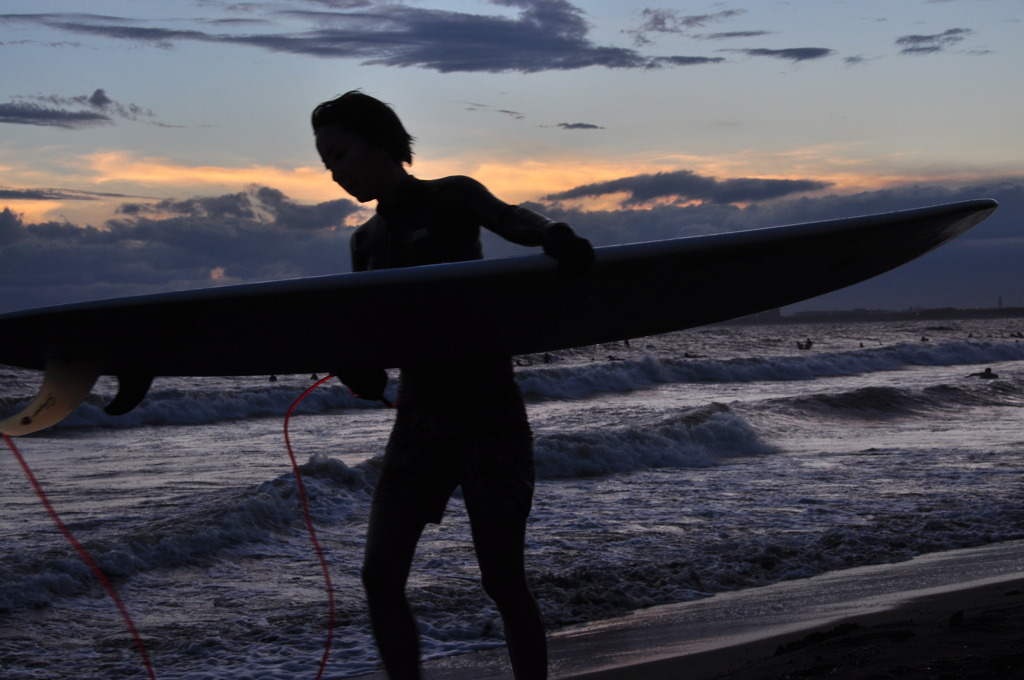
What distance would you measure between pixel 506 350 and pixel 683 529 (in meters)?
4.14

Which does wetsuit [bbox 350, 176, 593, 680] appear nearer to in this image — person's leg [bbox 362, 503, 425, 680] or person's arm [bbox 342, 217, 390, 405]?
person's leg [bbox 362, 503, 425, 680]

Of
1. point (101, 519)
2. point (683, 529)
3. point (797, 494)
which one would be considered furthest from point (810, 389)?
point (101, 519)

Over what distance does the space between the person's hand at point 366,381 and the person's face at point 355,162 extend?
0.55 metres

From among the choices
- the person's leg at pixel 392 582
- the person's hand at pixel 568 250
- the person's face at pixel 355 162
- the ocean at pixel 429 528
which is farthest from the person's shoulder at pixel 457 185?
the ocean at pixel 429 528

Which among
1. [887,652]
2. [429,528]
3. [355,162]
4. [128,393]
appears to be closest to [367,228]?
[355,162]

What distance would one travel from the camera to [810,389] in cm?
2097

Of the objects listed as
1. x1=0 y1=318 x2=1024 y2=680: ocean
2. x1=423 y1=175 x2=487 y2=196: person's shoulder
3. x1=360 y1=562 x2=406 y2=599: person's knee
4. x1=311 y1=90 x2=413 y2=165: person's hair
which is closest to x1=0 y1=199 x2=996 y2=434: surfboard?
x1=423 y1=175 x2=487 y2=196: person's shoulder

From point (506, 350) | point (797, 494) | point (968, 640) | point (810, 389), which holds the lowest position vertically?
point (810, 389)

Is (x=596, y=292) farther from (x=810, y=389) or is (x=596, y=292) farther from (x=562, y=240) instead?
(x=810, y=389)

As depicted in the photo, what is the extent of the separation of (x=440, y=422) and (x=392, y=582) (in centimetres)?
37

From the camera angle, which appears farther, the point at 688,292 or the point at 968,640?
the point at 968,640

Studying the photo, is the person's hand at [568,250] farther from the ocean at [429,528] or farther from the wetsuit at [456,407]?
the ocean at [429,528]

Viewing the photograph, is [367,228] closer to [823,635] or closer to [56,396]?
[56,396]

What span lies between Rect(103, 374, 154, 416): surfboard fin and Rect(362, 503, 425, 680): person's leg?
25.5 inches
